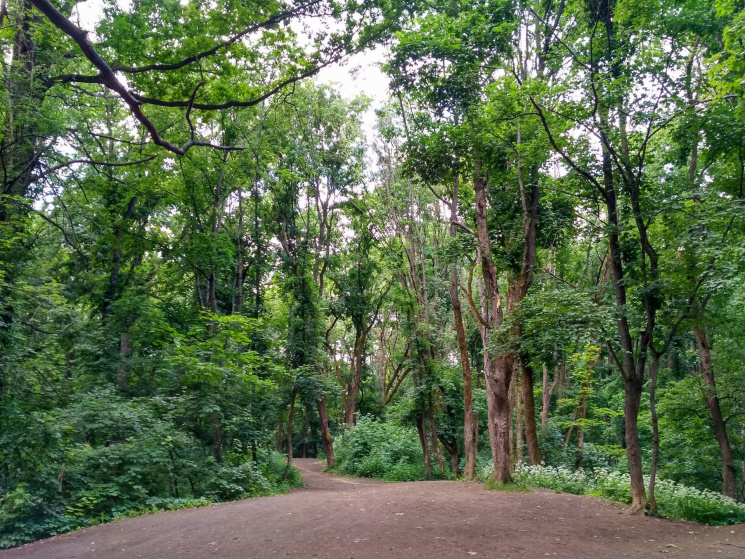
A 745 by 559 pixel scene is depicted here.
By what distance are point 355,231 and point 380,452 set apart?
10.4 meters

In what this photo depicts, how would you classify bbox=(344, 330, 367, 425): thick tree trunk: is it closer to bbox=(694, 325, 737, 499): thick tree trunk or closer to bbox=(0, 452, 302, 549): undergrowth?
bbox=(0, 452, 302, 549): undergrowth

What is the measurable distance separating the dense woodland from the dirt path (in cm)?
123

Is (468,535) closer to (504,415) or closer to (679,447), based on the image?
(504,415)

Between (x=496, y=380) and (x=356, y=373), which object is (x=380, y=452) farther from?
(x=496, y=380)

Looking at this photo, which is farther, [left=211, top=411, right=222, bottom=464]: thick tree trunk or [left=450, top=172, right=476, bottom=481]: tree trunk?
[left=450, top=172, right=476, bottom=481]: tree trunk

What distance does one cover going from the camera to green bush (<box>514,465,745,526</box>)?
798 centimetres

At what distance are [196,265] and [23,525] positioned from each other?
820cm

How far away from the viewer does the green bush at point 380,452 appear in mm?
19828

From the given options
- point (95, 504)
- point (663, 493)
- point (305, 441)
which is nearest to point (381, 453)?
point (95, 504)

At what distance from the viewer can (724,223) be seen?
7281 millimetres

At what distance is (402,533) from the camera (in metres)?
6.36

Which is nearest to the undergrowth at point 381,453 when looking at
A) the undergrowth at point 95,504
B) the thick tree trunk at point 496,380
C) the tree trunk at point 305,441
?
the undergrowth at point 95,504

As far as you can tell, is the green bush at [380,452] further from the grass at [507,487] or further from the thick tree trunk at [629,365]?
the thick tree trunk at [629,365]

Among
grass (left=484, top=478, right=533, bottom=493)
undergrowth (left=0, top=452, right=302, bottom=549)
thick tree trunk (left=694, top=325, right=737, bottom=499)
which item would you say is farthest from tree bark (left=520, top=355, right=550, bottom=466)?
undergrowth (left=0, top=452, right=302, bottom=549)
